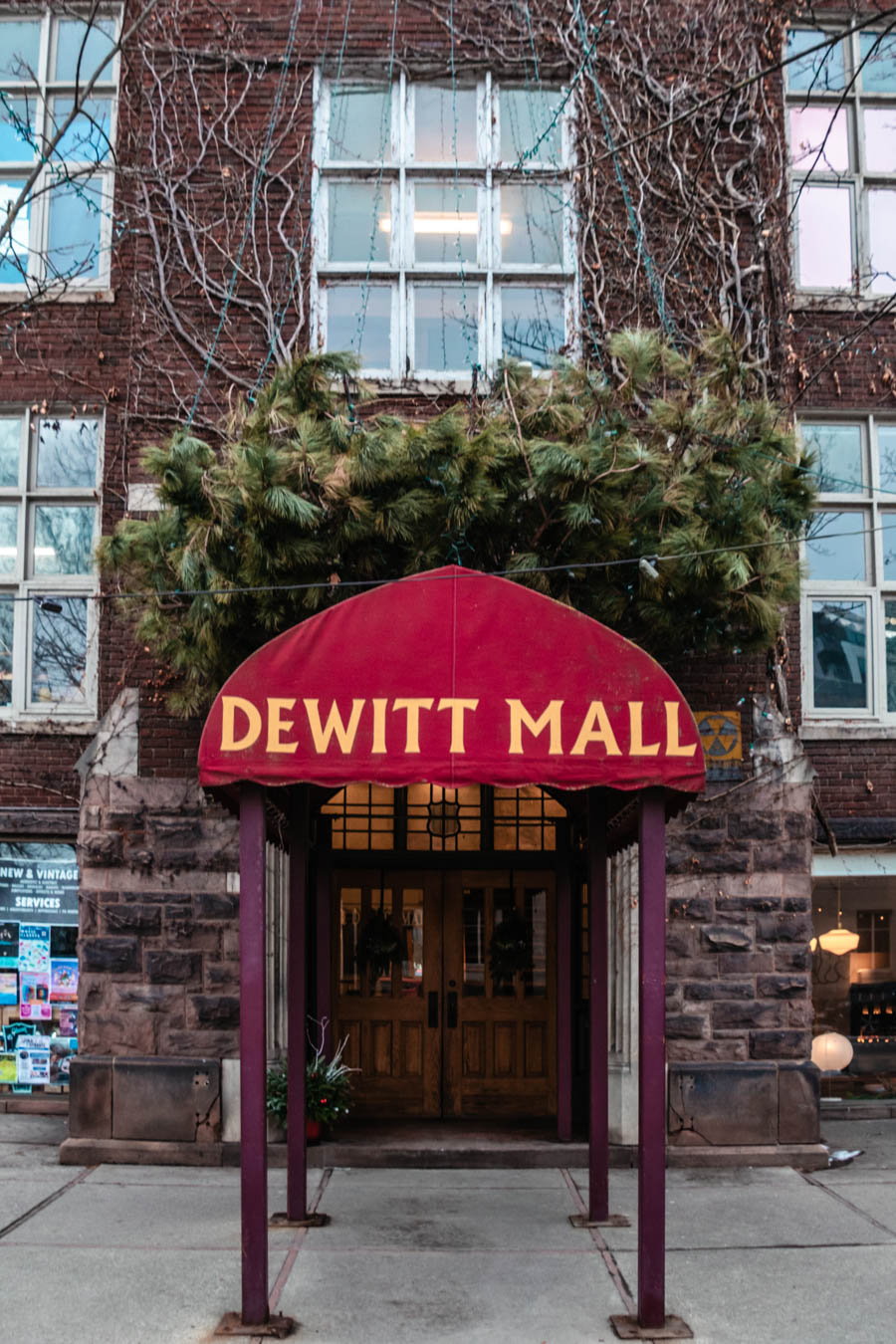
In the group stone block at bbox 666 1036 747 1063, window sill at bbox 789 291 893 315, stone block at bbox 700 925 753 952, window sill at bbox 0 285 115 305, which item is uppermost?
window sill at bbox 0 285 115 305

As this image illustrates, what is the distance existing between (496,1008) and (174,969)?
2901 millimetres

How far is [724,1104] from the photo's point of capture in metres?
9.24

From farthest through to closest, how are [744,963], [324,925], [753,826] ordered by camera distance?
[324,925] < [753,826] < [744,963]

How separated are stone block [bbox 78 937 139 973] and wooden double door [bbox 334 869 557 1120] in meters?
1.97

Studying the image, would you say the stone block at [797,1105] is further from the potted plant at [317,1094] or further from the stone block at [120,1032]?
the stone block at [120,1032]

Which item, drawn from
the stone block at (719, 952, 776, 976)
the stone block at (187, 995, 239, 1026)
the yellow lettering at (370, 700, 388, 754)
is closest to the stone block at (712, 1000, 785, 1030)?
the stone block at (719, 952, 776, 976)

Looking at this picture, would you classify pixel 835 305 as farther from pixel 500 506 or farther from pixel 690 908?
pixel 690 908

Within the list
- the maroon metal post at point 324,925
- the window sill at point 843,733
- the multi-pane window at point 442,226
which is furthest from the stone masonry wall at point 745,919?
the multi-pane window at point 442,226

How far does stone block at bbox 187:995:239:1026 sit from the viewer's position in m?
9.38

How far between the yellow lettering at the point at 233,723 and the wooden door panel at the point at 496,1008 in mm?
5299

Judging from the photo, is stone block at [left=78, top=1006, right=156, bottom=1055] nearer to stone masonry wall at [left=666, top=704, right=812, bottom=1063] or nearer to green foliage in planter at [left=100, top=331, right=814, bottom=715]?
green foliage in planter at [left=100, top=331, right=814, bottom=715]

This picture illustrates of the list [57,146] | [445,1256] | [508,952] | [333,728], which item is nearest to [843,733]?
[508,952]

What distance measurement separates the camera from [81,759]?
9.78 m

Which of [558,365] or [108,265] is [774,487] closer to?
[558,365]
